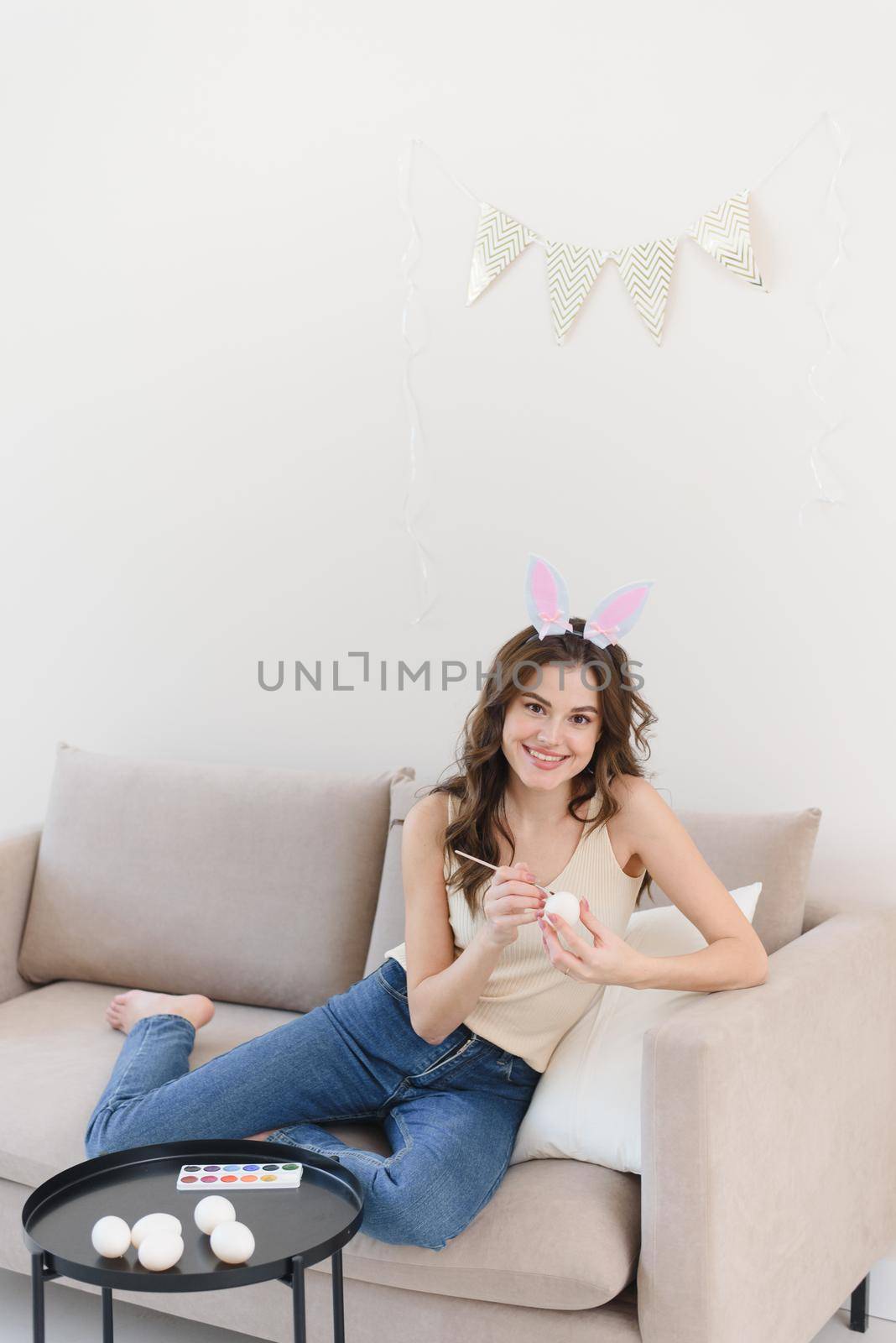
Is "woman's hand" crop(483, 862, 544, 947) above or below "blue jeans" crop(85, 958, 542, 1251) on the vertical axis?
above

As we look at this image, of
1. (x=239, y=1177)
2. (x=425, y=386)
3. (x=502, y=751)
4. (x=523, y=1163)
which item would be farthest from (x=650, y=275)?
(x=239, y=1177)

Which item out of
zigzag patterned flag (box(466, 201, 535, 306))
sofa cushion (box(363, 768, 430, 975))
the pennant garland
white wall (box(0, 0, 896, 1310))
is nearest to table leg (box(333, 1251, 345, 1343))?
sofa cushion (box(363, 768, 430, 975))

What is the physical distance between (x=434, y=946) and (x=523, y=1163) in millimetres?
314

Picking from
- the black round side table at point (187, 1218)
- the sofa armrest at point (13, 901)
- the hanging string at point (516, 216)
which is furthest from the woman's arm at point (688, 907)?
the sofa armrest at point (13, 901)

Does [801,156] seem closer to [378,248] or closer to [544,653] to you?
[378,248]

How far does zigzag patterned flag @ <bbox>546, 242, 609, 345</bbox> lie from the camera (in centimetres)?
233

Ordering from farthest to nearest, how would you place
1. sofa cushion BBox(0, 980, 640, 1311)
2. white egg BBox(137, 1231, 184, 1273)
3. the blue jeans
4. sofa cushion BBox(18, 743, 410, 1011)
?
sofa cushion BBox(18, 743, 410, 1011), the blue jeans, sofa cushion BBox(0, 980, 640, 1311), white egg BBox(137, 1231, 184, 1273)

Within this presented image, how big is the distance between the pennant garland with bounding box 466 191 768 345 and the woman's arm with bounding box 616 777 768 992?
976 mm

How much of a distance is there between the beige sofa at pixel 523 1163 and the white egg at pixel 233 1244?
37 cm

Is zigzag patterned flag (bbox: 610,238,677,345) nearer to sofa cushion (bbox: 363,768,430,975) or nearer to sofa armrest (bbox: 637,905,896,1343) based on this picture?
sofa cushion (bbox: 363,768,430,975)

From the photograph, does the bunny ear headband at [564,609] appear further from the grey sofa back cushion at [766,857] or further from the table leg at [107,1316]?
the table leg at [107,1316]

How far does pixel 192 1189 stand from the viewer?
4.67 ft

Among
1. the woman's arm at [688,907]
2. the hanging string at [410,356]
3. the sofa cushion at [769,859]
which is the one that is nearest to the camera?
the woman's arm at [688,907]

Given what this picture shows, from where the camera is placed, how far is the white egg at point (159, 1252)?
4.03 ft
